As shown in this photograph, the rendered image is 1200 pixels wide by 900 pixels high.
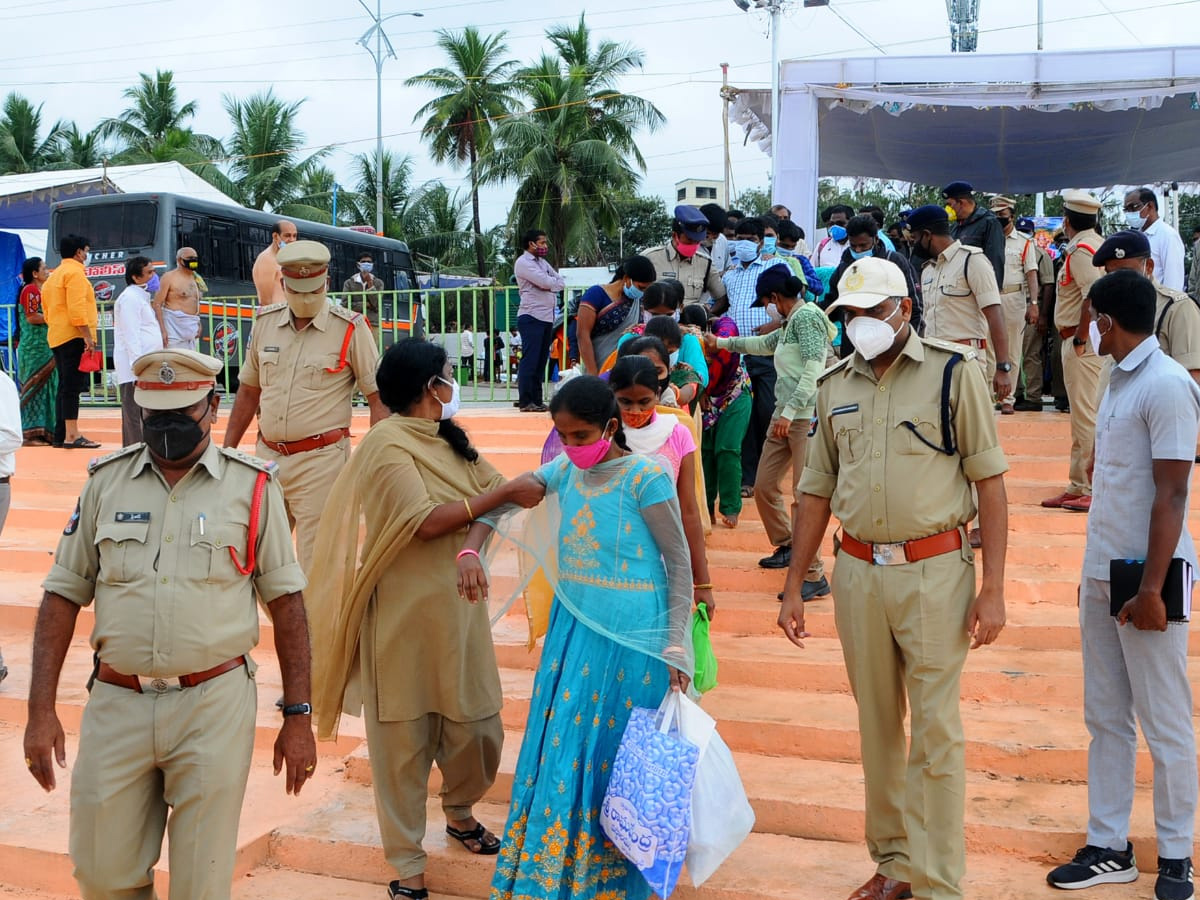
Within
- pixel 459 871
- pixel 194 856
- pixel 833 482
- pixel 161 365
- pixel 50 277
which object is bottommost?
pixel 459 871

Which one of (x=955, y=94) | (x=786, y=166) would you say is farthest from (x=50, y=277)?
(x=955, y=94)

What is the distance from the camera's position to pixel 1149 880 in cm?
394

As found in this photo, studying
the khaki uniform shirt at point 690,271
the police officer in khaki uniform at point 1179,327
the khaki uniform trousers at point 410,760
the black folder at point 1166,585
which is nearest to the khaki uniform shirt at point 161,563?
the khaki uniform trousers at point 410,760

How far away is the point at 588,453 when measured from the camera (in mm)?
3598

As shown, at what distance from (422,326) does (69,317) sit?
326 centimetres

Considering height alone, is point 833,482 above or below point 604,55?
below

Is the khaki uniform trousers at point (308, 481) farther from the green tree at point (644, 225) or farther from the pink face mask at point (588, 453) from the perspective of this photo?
the green tree at point (644, 225)

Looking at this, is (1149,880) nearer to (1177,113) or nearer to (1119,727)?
(1119,727)

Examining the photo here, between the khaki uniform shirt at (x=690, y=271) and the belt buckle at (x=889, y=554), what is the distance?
4.46m

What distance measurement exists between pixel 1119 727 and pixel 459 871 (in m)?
2.42

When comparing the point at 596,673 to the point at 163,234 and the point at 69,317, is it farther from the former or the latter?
the point at 163,234

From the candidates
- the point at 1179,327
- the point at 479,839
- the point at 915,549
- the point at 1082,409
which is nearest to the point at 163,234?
the point at 1082,409

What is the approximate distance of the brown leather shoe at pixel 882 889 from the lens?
379 cm

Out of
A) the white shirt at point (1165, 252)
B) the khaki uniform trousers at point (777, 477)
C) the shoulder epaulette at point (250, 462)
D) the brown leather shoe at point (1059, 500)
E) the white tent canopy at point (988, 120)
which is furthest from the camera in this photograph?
the white tent canopy at point (988, 120)
